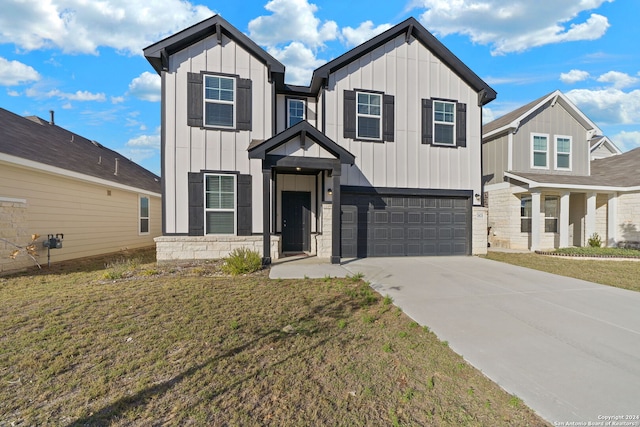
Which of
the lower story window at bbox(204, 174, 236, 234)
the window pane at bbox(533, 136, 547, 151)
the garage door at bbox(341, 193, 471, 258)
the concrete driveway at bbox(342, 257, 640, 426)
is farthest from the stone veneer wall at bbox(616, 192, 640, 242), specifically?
the lower story window at bbox(204, 174, 236, 234)

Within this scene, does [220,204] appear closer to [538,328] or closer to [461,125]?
[538,328]

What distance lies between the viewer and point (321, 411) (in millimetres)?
2369

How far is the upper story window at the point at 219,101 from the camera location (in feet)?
28.9

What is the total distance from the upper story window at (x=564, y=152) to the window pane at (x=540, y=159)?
0.78m

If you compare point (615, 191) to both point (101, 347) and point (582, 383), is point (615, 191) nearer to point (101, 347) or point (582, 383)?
point (582, 383)

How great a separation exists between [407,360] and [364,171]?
23.8 ft

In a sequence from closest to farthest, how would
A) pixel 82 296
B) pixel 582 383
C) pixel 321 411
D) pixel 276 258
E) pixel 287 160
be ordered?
pixel 321 411 → pixel 582 383 → pixel 82 296 → pixel 287 160 → pixel 276 258

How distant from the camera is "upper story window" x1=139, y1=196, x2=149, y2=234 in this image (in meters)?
13.9

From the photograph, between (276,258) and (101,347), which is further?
(276,258)

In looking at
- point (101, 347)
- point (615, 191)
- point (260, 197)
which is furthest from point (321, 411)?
point (615, 191)

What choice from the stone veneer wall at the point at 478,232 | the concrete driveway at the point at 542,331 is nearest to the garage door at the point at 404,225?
the stone veneer wall at the point at 478,232

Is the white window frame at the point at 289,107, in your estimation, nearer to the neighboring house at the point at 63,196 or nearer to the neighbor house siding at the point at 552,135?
the neighboring house at the point at 63,196

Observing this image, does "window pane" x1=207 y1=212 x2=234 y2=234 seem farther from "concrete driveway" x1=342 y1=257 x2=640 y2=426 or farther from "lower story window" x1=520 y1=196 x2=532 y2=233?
"lower story window" x1=520 y1=196 x2=532 y2=233

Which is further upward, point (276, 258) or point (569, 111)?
point (569, 111)
